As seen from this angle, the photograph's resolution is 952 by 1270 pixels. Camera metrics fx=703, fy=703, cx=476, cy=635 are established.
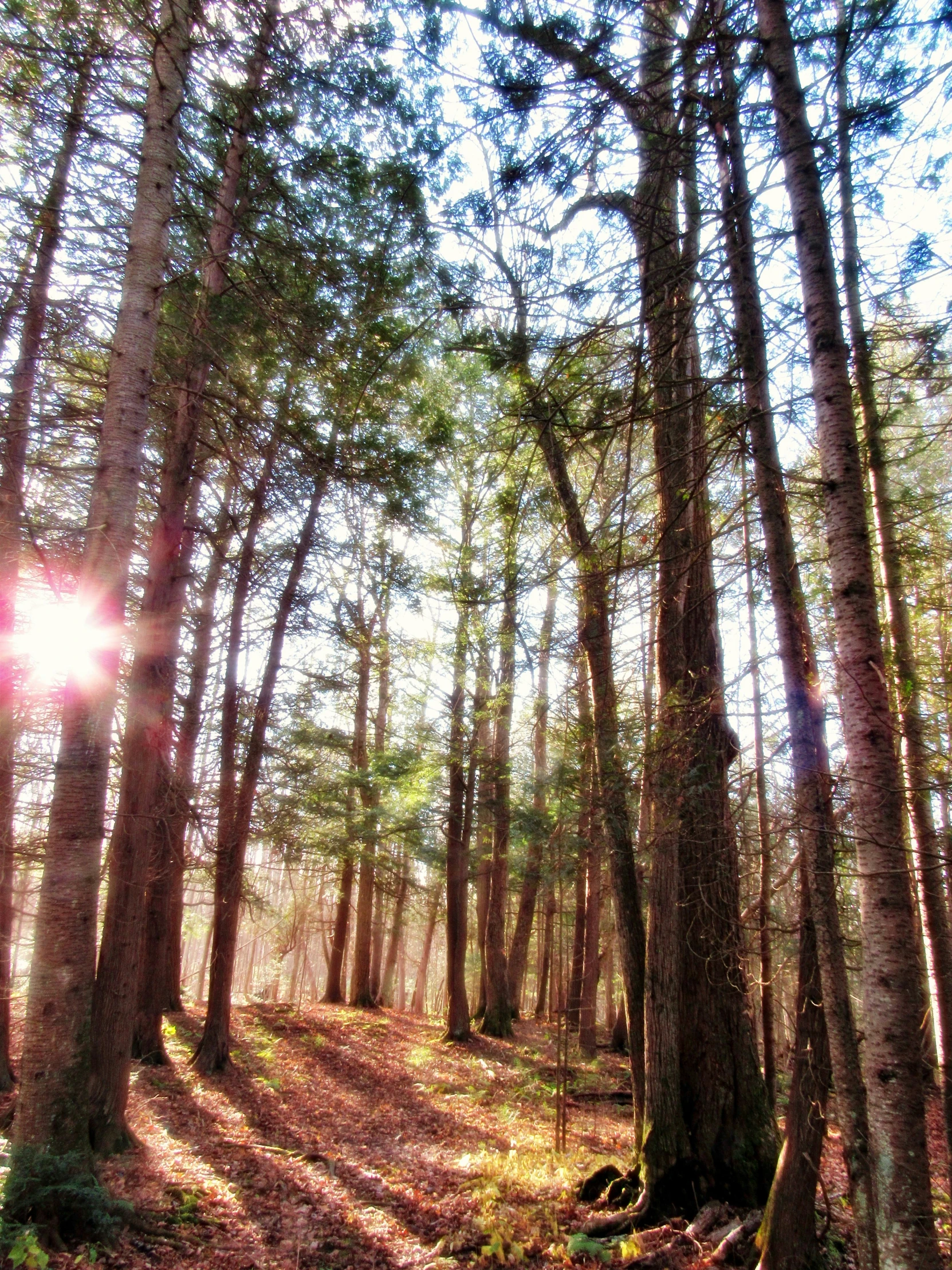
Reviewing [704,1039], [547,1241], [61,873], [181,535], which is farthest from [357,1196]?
[181,535]

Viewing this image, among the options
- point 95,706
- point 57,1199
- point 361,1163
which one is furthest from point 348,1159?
point 95,706

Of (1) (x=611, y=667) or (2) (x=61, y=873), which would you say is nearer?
(2) (x=61, y=873)

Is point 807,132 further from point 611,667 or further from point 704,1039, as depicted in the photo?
point 704,1039

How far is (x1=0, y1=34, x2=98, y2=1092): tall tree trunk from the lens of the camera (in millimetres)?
6434

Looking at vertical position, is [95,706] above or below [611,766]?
above

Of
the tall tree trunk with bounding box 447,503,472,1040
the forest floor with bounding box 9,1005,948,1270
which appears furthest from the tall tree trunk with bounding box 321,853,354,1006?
the forest floor with bounding box 9,1005,948,1270

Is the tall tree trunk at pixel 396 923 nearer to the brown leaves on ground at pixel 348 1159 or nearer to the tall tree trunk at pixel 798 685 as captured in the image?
the brown leaves on ground at pixel 348 1159

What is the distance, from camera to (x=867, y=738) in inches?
125

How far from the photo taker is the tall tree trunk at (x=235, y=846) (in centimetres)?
939

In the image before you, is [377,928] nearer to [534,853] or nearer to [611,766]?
[534,853]

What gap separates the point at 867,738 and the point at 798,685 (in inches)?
30.6

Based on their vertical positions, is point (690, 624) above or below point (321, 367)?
below

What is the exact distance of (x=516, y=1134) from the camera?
830 cm

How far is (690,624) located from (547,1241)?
16.6ft
